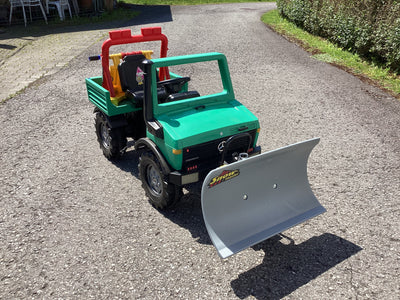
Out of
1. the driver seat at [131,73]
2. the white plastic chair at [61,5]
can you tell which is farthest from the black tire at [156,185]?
the white plastic chair at [61,5]

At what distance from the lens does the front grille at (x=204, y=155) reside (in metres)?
4.00

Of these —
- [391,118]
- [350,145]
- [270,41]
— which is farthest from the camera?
[270,41]

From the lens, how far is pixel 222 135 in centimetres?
404

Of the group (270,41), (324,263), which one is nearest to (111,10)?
(270,41)

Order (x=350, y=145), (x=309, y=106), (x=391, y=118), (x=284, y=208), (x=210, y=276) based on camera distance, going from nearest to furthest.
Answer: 1. (x=210, y=276)
2. (x=284, y=208)
3. (x=350, y=145)
4. (x=391, y=118)
5. (x=309, y=106)

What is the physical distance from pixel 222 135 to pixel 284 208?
1.03 m

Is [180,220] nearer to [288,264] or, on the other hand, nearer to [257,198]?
[257,198]

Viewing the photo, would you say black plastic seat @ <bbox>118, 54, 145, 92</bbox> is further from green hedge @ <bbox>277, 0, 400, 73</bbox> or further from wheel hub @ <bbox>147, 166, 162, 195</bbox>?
green hedge @ <bbox>277, 0, 400, 73</bbox>

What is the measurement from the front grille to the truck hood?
0.08 m

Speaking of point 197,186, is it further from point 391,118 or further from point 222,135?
point 391,118

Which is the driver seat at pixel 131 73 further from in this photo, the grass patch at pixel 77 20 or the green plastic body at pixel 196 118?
the grass patch at pixel 77 20

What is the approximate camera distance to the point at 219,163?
4176 millimetres

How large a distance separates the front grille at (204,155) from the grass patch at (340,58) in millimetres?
5512

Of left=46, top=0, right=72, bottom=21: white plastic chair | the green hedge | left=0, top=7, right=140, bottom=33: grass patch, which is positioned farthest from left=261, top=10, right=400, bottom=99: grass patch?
left=46, top=0, right=72, bottom=21: white plastic chair
